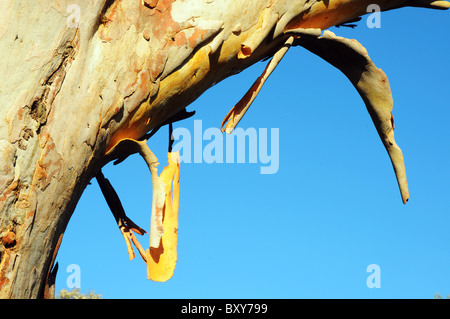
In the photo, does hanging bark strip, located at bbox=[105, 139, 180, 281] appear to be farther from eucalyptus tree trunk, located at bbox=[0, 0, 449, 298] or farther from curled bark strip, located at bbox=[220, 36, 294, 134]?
curled bark strip, located at bbox=[220, 36, 294, 134]

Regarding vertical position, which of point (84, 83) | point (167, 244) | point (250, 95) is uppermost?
point (250, 95)

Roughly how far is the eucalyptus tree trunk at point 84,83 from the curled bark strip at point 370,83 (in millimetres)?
367

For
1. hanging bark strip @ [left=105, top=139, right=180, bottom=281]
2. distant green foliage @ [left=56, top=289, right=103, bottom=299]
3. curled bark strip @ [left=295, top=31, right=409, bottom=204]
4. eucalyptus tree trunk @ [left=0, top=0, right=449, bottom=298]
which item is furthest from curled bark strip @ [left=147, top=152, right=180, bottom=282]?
distant green foliage @ [left=56, top=289, right=103, bottom=299]

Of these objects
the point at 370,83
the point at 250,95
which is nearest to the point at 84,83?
the point at 250,95

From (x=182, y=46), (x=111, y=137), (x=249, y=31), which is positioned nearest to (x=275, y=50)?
(x=249, y=31)

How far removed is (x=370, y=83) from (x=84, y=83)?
169 centimetres

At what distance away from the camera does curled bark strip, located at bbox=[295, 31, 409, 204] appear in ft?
11.3

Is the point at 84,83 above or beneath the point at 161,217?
above

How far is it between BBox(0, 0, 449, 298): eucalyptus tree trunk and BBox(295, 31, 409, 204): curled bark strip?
0.37 metres

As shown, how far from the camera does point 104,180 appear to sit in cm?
323

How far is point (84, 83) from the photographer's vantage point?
8.41 ft

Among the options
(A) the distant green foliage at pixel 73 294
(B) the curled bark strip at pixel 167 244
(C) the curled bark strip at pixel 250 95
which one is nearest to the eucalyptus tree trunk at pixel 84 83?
(C) the curled bark strip at pixel 250 95

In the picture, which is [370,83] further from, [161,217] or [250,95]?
[161,217]

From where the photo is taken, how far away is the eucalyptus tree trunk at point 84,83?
240 cm
